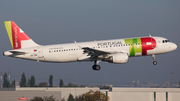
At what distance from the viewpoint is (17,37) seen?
5644cm

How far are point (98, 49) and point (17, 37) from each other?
52.3 ft

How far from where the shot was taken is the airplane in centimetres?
5210

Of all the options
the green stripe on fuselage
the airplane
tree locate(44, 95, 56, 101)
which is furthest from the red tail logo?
tree locate(44, 95, 56, 101)

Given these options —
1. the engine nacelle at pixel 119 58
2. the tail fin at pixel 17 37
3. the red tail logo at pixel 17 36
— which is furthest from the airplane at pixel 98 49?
the red tail logo at pixel 17 36

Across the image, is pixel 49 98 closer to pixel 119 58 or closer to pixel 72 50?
pixel 72 50

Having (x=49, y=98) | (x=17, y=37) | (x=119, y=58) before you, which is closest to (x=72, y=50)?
(x=119, y=58)

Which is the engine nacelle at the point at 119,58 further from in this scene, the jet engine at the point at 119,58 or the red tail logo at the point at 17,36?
the red tail logo at the point at 17,36

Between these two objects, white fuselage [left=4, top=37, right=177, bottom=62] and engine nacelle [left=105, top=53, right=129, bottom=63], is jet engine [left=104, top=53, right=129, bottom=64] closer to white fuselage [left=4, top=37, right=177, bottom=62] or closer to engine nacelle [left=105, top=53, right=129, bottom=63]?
engine nacelle [left=105, top=53, right=129, bottom=63]

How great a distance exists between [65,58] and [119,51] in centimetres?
966

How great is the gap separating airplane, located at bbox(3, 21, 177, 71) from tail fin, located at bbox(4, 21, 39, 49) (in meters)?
1.60

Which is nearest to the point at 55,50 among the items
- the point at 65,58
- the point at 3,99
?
the point at 65,58

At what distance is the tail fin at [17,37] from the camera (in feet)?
182

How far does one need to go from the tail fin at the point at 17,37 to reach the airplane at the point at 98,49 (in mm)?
1598

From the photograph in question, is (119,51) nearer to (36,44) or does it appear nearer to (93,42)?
(93,42)
